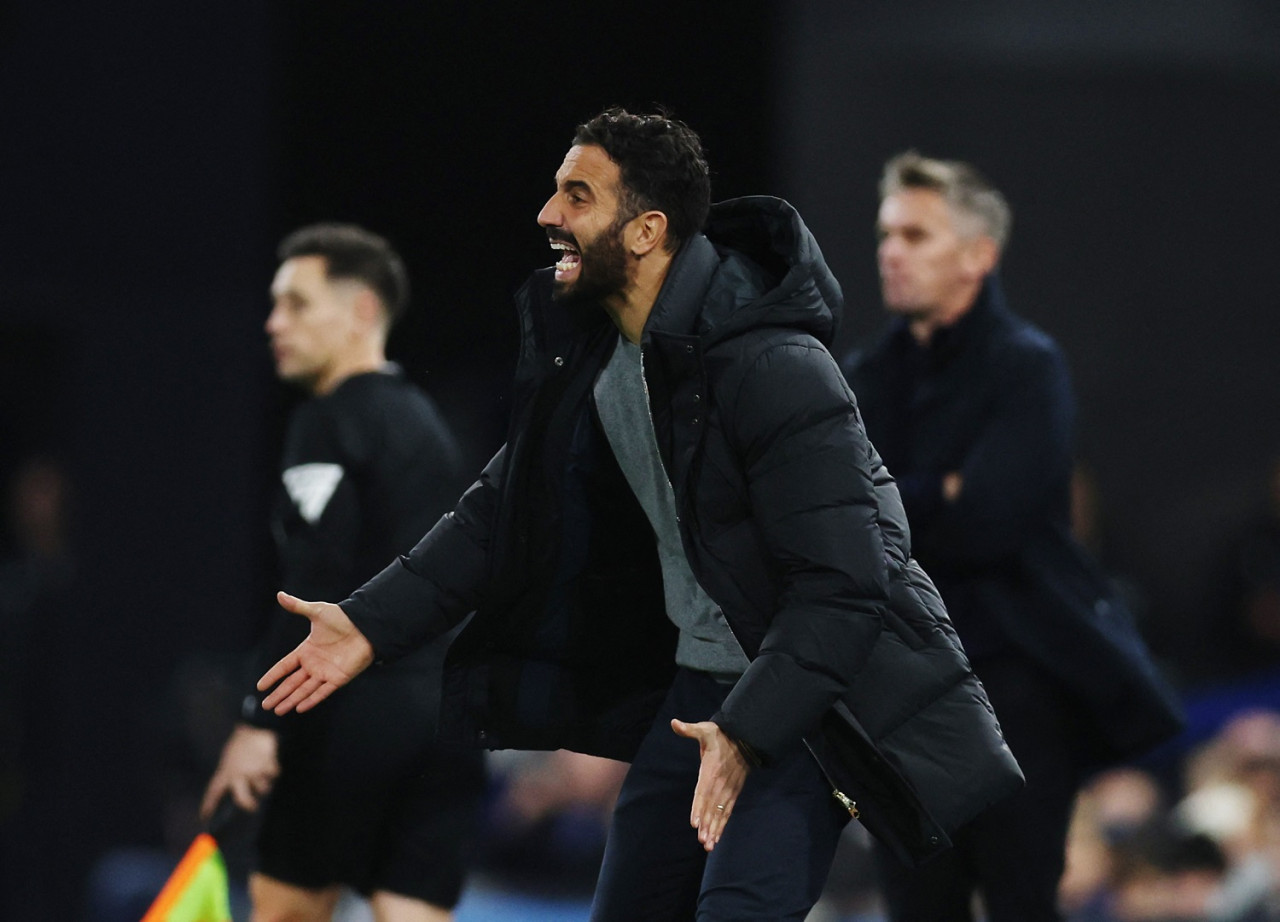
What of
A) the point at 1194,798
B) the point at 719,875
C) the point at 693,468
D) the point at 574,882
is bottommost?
the point at 574,882

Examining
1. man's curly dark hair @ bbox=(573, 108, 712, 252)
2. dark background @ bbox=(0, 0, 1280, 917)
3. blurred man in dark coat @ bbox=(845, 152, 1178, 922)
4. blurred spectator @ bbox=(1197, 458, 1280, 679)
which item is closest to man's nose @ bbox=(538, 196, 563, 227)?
man's curly dark hair @ bbox=(573, 108, 712, 252)

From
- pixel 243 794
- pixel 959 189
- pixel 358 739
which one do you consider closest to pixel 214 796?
pixel 243 794

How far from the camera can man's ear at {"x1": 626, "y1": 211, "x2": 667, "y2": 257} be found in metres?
3.50

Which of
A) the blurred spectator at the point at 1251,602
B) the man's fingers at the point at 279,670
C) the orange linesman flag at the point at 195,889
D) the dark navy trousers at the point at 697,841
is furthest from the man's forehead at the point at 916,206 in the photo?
the blurred spectator at the point at 1251,602

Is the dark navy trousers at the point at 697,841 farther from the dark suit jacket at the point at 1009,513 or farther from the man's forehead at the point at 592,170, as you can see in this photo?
the dark suit jacket at the point at 1009,513

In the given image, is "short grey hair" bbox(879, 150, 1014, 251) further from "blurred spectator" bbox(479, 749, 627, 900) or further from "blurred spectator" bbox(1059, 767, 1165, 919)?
"blurred spectator" bbox(479, 749, 627, 900)

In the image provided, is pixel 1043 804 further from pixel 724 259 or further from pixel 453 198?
pixel 453 198

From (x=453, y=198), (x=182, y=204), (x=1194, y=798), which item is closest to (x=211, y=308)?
(x=182, y=204)

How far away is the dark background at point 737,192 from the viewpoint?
10609mm

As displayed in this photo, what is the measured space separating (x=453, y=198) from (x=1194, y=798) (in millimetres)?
5595

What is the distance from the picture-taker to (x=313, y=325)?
504 cm

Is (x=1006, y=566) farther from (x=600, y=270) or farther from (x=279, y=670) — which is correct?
(x=279, y=670)

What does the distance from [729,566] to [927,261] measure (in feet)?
5.59

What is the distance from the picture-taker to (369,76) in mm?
10883
